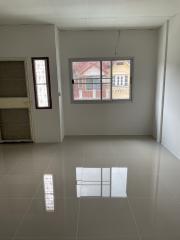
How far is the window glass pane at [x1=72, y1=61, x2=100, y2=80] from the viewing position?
16.6 ft

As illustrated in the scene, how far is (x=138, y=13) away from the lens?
3.68m

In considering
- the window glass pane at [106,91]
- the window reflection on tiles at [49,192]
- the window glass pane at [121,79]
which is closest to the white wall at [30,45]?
the window glass pane at [106,91]

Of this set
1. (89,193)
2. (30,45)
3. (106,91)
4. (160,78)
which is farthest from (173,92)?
(30,45)

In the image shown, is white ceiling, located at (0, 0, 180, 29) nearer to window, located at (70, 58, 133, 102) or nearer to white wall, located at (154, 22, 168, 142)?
white wall, located at (154, 22, 168, 142)

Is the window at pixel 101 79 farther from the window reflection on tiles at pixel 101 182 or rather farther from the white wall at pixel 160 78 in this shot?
the window reflection on tiles at pixel 101 182

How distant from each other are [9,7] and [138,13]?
7.42 feet

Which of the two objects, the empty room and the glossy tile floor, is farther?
the empty room

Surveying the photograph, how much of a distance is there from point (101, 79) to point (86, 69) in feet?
1.51

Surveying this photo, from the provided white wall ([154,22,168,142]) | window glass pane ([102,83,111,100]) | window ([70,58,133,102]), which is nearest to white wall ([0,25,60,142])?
window ([70,58,133,102])

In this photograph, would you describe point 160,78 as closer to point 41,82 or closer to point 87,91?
point 87,91

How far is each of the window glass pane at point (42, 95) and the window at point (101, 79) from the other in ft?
2.60

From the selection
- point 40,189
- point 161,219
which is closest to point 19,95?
point 40,189

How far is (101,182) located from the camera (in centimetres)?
304

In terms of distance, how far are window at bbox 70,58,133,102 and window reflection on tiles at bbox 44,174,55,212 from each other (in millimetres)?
2518
